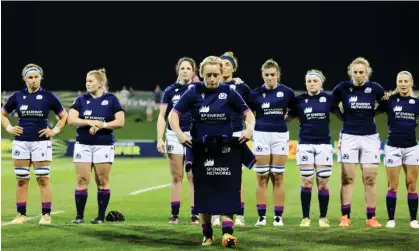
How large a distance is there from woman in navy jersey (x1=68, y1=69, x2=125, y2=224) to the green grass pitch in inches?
26.7

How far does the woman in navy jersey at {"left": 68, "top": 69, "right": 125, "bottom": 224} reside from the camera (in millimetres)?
9609

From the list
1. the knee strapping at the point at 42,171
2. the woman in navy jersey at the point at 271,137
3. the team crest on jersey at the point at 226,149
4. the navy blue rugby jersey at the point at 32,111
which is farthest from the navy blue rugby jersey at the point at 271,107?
the knee strapping at the point at 42,171

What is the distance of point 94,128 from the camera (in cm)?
952

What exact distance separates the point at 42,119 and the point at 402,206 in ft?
23.6

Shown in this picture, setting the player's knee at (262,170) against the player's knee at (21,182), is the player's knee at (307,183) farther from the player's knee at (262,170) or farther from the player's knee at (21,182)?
the player's knee at (21,182)

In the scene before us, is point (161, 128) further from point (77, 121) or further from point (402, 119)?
point (402, 119)

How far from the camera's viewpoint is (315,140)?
31.9 ft

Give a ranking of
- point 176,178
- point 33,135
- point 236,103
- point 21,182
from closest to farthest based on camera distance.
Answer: point 236,103 → point 33,135 → point 21,182 → point 176,178

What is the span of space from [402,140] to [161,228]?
351 centimetres

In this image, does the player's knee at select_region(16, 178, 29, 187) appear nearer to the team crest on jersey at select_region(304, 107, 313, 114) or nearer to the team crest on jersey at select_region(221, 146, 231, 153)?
the team crest on jersey at select_region(221, 146, 231, 153)

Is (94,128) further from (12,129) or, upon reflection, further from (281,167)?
(281,167)

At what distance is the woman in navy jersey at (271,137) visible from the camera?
9680 mm

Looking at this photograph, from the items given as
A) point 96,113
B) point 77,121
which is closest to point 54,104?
point 77,121

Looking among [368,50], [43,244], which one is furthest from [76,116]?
[368,50]
